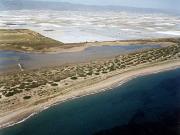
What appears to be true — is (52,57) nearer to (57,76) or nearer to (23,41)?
(57,76)

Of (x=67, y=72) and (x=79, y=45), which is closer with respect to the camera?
(x=67, y=72)

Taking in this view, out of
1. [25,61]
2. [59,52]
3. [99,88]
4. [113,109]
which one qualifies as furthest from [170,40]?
[113,109]

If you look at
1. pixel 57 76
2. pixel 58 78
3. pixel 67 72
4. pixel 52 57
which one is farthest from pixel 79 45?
pixel 58 78

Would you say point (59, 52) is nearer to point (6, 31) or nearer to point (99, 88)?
point (99, 88)

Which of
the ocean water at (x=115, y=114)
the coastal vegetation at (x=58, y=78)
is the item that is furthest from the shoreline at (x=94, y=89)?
the ocean water at (x=115, y=114)

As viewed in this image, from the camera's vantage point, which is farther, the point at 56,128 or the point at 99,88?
the point at 99,88

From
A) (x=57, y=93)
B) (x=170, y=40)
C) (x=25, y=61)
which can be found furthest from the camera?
(x=170, y=40)
